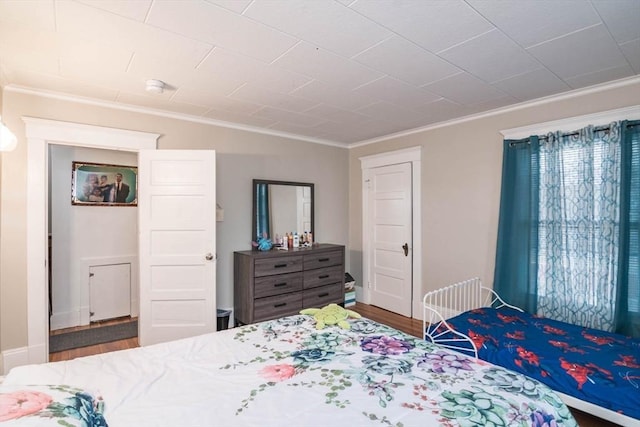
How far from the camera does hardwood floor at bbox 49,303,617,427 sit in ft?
7.03

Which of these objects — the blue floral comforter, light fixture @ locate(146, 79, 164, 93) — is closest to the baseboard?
light fixture @ locate(146, 79, 164, 93)

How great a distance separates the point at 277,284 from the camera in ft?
12.0

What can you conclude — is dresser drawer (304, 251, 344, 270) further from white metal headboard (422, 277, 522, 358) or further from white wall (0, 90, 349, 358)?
white metal headboard (422, 277, 522, 358)

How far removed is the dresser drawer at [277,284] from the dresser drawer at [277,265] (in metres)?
0.05

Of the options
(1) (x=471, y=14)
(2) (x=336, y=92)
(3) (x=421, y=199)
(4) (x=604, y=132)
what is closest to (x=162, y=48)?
(2) (x=336, y=92)

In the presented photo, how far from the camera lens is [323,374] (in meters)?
1.38

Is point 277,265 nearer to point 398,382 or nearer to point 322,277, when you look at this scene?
point 322,277

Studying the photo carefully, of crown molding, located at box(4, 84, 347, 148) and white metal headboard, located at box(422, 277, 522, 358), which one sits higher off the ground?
crown molding, located at box(4, 84, 347, 148)

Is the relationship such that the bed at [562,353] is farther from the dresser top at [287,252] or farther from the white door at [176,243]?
the white door at [176,243]

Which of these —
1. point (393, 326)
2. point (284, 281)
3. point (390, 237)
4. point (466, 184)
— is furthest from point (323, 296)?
point (466, 184)

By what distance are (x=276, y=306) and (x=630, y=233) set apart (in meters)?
3.24

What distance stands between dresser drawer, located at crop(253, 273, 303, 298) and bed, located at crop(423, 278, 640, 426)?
169 cm

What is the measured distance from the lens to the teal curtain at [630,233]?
8.14ft

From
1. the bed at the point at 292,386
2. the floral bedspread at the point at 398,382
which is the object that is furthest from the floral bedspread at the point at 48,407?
the floral bedspread at the point at 398,382
